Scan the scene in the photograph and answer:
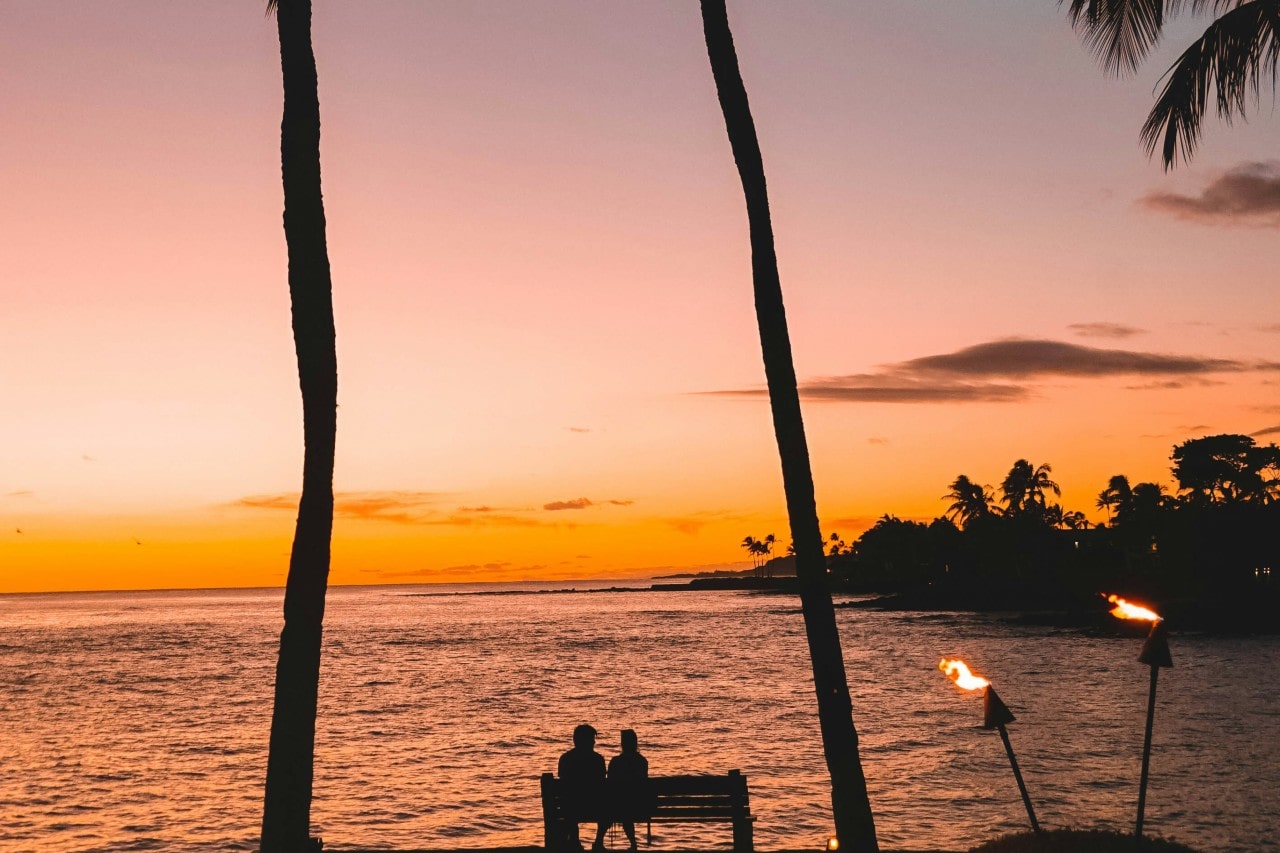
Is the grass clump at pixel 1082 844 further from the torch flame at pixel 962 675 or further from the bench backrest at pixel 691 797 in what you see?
the bench backrest at pixel 691 797

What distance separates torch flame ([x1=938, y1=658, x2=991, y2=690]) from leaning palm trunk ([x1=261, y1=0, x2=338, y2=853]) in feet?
17.1

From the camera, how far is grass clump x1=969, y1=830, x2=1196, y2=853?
8945 mm

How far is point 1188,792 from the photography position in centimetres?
2175

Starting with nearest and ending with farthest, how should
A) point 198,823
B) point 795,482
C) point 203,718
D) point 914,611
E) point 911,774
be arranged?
point 795,482 → point 198,823 → point 911,774 → point 203,718 → point 914,611

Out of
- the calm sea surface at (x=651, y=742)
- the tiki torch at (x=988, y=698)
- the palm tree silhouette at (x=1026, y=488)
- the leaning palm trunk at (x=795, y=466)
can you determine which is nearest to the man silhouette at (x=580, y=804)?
the leaning palm trunk at (x=795, y=466)

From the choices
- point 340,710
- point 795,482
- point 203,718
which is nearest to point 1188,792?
point 795,482

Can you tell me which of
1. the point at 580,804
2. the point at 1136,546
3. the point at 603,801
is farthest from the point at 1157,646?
the point at 1136,546

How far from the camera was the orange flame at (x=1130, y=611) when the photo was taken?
29.1ft

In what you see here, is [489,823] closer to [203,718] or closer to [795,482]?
[795,482]

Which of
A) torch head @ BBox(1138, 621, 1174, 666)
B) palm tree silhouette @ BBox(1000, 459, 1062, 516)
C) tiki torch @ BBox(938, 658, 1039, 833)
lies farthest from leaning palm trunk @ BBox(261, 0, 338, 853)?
palm tree silhouette @ BBox(1000, 459, 1062, 516)

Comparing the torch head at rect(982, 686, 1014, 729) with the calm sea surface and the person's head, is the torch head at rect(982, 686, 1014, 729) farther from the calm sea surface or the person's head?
the calm sea surface

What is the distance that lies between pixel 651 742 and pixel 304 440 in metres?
24.8

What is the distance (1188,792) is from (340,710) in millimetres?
29934

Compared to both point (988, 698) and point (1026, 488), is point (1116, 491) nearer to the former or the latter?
point (1026, 488)
